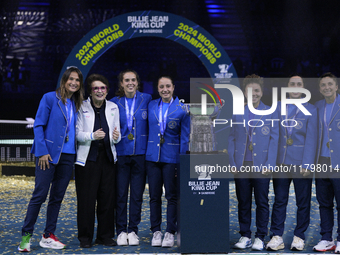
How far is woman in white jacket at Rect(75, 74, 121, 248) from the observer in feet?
11.5

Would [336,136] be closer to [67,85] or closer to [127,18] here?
[67,85]

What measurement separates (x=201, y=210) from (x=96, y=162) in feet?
3.19

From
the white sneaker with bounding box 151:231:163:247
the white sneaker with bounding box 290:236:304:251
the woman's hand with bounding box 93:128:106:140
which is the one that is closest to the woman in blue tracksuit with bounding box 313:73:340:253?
the white sneaker with bounding box 290:236:304:251

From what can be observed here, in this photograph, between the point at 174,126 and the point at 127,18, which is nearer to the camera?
the point at 174,126

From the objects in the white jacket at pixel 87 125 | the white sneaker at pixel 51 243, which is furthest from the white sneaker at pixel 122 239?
the white jacket at pixel 87 125

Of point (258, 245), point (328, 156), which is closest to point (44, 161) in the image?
point (258, 245)

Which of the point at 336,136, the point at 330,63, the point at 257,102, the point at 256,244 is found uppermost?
the point at 330,63

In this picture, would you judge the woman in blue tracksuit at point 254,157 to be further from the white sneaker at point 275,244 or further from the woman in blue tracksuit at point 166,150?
the woman in blue tracksuit at point 166,150

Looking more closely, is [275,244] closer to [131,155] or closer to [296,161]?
[296,161]

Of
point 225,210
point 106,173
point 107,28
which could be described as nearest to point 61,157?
point 106,173

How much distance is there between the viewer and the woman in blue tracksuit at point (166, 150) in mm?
3598

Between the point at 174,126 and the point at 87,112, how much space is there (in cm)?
76

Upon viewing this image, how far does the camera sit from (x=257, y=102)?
11.8ft

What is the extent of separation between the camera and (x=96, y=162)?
352 centimetres
